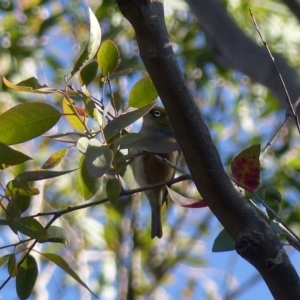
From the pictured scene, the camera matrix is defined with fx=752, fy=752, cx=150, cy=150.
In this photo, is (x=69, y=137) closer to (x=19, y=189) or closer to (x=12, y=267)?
(x=19, y=189)

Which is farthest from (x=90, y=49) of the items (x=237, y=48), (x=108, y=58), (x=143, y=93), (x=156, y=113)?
(x=156, y=113)

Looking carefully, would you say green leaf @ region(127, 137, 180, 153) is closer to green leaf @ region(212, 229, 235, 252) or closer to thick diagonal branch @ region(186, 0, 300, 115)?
green leaf @ region(212, 229, 235, 252)

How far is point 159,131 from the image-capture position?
8.98 feet

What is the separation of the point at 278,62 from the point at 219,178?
1382 mm

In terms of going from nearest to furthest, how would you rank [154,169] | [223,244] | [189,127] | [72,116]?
1. [189,127]
2. [223,244]
3. [72,116]
4. [154,169]

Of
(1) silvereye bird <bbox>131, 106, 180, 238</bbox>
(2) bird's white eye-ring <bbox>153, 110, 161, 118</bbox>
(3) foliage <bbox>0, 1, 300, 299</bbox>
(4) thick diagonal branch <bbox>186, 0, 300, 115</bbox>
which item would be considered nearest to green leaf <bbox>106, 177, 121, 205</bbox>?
(3) foliage <bbox>0, 1, 300, 299</bbox>

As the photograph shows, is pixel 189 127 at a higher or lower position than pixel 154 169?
lower

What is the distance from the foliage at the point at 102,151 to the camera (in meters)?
1.37

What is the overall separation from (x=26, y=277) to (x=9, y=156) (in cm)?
25

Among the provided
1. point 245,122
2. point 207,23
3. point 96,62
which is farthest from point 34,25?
point 96,62

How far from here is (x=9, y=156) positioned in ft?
4.50

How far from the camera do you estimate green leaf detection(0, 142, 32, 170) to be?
1357 millimetres

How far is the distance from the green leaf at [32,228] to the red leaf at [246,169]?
0.36 meters

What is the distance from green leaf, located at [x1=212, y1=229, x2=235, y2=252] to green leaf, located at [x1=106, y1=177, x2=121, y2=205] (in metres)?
0.20
